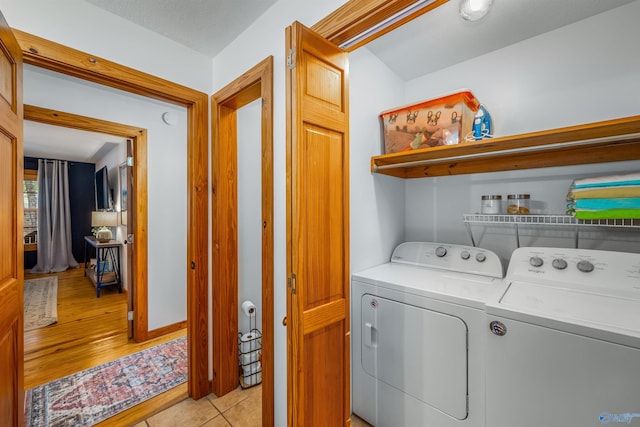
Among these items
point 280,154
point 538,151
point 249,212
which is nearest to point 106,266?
point 249,212

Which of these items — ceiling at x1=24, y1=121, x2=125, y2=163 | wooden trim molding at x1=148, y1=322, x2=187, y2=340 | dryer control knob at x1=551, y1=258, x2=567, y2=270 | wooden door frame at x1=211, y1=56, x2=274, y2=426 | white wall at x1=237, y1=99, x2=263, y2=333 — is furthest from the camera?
ceiling at x1=24, y1=121, x2=125, y2=163

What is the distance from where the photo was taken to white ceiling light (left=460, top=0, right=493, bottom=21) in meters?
1.37

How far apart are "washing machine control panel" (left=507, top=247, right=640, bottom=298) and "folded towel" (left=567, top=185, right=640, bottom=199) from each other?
0.89 feet

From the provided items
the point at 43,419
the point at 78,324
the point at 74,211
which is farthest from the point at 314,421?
the point at 74,211

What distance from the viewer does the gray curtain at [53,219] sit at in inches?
223

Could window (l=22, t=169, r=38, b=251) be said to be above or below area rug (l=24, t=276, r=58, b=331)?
above

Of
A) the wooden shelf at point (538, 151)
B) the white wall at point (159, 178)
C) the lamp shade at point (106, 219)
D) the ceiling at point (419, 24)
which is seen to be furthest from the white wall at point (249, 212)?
the lamp shade at point (106, 219)

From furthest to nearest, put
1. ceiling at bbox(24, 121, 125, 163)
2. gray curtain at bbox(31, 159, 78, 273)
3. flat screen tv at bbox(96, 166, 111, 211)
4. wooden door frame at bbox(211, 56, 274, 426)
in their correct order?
1. gray curtain at bbox(31, 159, 78, 273)
2. flat screen tv at bbox(96, 166, 111, 211)
3. ceiling at bbox(24, 121, 125, 163)
4. wooden door frame at bbox(211, 56, 274, 426)

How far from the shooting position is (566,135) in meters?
1.27

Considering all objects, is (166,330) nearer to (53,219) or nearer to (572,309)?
(572,309)

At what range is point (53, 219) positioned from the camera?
229 inches

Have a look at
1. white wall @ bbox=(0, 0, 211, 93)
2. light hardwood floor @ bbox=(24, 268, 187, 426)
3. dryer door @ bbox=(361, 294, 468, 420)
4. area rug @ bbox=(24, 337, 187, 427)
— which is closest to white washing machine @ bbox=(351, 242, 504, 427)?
dryer door @ bbox=(361, 294, 468, 420)

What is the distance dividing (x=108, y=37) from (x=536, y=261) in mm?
2646

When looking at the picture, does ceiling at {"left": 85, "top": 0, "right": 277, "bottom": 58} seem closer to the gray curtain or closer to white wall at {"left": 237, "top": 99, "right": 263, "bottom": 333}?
white wall at {"left": 237, "top": 99, "right": 263, "bottom": 333}
